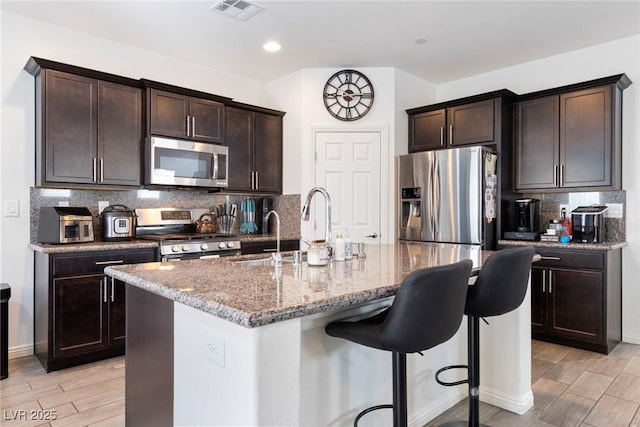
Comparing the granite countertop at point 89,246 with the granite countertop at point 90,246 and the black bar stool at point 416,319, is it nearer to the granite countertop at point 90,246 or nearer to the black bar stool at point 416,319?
the granite countertop at point 90,246

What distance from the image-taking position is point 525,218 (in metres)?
3.99

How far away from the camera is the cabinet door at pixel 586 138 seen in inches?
137

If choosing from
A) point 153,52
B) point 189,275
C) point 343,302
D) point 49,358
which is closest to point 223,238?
point 49,358

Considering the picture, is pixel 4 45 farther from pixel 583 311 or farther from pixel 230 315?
pixel 583 311

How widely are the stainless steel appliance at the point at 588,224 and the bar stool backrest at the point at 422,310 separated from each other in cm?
270

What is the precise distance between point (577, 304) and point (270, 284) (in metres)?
3.08

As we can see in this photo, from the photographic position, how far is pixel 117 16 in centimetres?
320

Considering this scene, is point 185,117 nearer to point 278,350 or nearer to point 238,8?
point 238,8

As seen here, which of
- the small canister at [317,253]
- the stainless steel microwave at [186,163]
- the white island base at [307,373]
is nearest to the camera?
the white island base at [307,373]

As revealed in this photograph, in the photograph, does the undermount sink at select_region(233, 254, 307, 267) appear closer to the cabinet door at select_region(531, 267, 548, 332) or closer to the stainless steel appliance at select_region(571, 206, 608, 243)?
the cabinet door at select_region(531, 267, 548, 332)

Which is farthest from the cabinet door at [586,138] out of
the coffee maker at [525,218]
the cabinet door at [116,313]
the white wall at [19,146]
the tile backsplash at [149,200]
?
the white wall at [19,146]

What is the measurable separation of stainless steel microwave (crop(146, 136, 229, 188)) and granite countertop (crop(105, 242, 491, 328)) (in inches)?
73.3

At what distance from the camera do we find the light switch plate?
3.13m

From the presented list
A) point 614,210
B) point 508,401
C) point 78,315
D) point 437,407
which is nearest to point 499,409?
point 508,401
